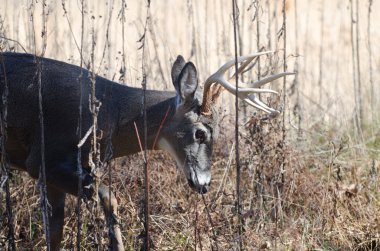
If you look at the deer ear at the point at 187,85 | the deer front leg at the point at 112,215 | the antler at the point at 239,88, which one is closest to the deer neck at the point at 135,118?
the deer ear at the point at 187,85

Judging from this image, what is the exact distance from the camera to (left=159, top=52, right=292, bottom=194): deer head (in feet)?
20.8

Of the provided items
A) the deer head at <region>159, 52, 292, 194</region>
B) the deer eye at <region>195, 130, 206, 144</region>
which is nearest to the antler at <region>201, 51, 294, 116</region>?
the deer head at <region>159, 52, 292, 194</region>

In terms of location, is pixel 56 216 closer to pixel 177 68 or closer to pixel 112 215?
pixel 112 215

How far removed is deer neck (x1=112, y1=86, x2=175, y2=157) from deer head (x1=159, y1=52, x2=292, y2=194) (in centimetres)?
7

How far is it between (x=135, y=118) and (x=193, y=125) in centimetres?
41

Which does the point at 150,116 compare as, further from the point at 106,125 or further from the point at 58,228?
the point at 58,228

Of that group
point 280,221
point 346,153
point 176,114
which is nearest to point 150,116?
point 176,114

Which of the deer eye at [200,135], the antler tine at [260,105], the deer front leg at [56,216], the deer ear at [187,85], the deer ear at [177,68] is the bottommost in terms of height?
the deer front leg at [56,216]

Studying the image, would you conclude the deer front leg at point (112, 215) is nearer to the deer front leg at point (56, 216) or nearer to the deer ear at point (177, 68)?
the deer front leg at point (56, 216)

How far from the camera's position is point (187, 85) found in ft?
20.9

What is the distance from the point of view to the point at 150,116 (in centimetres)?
652

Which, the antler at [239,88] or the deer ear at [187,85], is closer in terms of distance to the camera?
the antler at [239,88]

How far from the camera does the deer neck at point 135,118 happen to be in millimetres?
6402

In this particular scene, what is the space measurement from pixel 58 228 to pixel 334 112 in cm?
377
